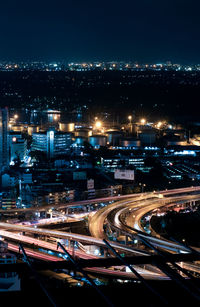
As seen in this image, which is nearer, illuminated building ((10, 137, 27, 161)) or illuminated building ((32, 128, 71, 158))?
illuminated building ((10, 137, 27, 161))

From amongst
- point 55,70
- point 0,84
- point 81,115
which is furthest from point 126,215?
point 55,70

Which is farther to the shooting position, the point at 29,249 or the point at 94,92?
the point at 94,92

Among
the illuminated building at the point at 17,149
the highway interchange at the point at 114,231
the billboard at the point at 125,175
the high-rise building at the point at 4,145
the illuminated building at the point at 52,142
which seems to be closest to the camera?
the highway interchange at the point at 114,231

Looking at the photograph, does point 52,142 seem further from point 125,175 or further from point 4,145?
point 125,175

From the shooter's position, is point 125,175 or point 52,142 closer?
point 125,175

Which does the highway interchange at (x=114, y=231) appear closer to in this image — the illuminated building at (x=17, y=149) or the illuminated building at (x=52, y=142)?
the illuminated building at (x=17, y=149)

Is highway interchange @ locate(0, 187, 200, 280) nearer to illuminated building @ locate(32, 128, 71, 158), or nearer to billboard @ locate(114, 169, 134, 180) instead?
billboard @ locate(114, 169, 134, 180)

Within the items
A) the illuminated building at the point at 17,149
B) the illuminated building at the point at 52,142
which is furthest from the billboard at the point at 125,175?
the illuminated building at the point at 52,142

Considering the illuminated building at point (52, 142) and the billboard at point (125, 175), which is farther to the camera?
the illuminated building at point (52, 142)

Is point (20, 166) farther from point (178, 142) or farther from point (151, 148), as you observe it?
point (178, 142)

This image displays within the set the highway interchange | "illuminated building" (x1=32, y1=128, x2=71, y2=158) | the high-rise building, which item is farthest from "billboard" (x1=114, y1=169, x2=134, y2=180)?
"illuminated building" (x1=32, y1=128, x2=71, y2=158)

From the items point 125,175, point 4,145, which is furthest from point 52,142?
point 125,175
